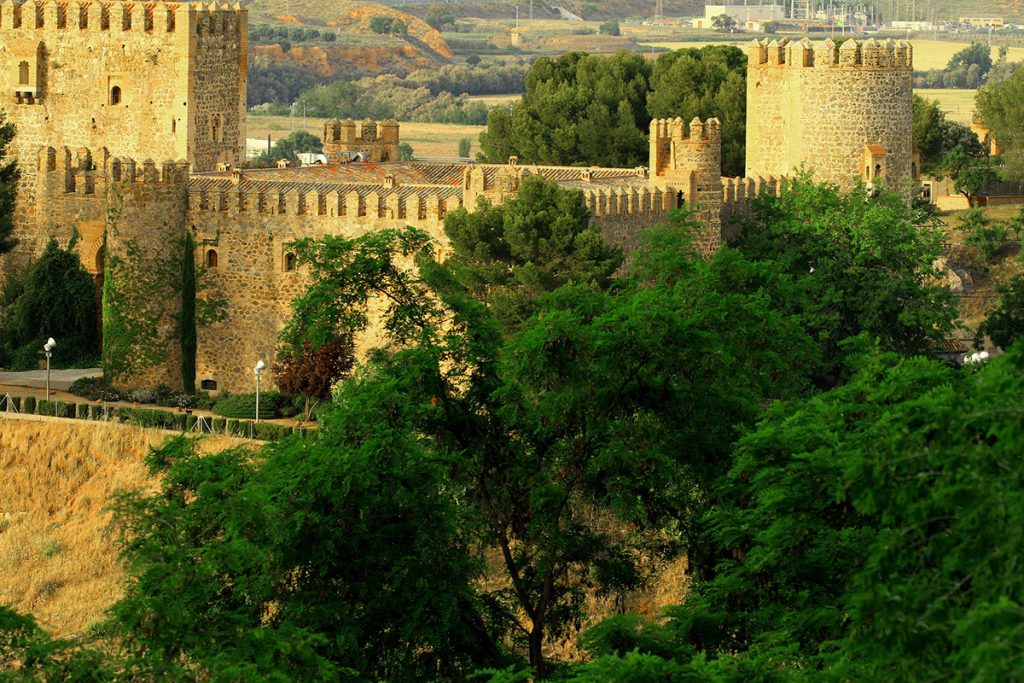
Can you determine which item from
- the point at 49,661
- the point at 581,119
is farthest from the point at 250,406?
the point at 49,661

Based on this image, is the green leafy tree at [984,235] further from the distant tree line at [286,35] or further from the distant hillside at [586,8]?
the distant hillside at [586,8]

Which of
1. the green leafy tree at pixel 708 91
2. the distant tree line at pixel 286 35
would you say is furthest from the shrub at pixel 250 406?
the distant tree line at pixel 286 35

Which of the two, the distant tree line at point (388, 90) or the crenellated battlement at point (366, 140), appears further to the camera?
the distant tree line at point (388, 90)

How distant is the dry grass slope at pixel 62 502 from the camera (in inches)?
1362

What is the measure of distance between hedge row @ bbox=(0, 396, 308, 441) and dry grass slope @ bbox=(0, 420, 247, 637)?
0.41 metres

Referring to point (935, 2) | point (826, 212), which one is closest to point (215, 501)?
point (826, 212)

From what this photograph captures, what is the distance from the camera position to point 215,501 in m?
22.4

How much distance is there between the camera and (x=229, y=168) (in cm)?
4603

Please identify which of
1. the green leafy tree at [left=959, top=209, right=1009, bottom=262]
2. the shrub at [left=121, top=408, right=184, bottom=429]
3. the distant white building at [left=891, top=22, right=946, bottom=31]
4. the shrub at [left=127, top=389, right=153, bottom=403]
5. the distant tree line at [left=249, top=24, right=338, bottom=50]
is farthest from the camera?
the distant white building at [left=891, top=22, right=946, bottom=31]

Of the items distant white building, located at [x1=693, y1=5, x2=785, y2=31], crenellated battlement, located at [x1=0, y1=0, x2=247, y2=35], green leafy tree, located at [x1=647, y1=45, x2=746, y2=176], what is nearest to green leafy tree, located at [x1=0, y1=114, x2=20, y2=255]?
crenellated battlement, located at [x1=0, y1=0, x2=247, y2=35]

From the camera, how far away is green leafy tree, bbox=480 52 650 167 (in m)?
53.2

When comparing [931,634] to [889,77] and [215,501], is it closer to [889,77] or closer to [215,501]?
[215,501]

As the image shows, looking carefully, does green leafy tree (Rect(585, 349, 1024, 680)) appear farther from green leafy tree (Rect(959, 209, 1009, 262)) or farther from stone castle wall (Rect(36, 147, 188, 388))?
green leafy tree (Rect(959, 209, 1009, 262))

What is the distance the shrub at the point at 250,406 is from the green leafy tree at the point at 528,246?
4.00 m
